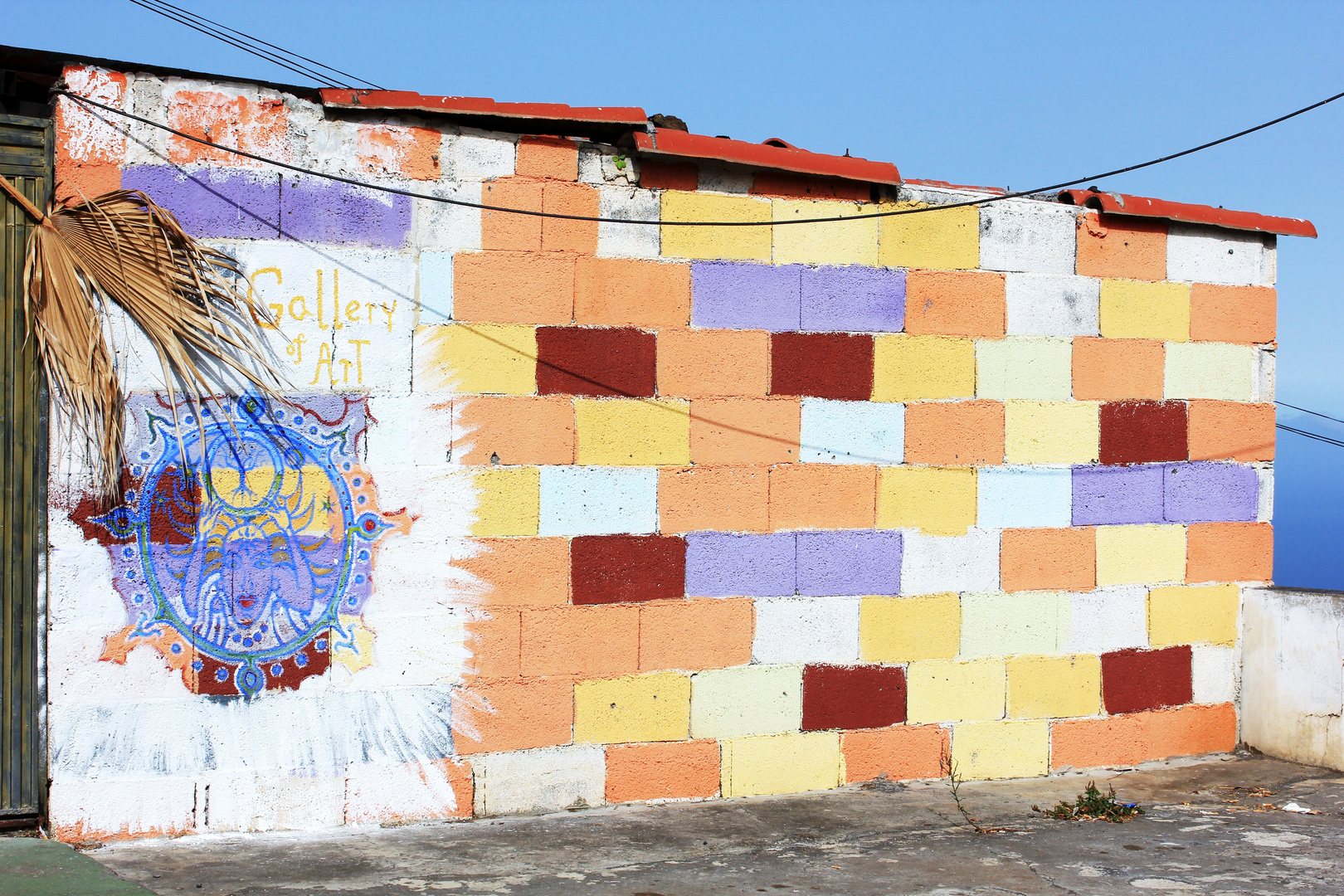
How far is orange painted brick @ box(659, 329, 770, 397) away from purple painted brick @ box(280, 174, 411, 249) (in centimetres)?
129

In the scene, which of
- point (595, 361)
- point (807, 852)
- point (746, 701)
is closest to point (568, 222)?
point (595, 361)

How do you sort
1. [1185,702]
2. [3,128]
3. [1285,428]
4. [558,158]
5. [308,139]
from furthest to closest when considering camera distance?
[1285,428] < [1185,702] < [558,158] < [308,139] < [3,128]

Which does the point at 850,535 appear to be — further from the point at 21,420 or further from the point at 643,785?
the point at 21,420

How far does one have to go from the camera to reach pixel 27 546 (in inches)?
164

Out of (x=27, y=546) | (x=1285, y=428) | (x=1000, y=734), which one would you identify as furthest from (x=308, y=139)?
(x=1285, y=428)

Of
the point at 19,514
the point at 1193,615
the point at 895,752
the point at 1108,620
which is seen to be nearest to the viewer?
the point at 19,514

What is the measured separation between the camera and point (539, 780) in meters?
4.70

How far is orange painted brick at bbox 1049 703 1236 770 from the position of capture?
18.1 feet

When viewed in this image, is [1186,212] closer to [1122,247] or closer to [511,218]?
[1122,247]

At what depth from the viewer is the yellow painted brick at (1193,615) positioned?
5.70 meters

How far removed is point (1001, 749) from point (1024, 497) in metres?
1.32

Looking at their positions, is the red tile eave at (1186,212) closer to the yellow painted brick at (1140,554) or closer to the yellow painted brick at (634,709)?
the yellow painted brick at (1140,554)

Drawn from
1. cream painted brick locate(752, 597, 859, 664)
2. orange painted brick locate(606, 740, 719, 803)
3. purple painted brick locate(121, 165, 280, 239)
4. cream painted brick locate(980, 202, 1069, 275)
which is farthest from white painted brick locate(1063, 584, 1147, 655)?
purple painted brick locate(121, 165, 280, 239)

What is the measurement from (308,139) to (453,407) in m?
1.30
